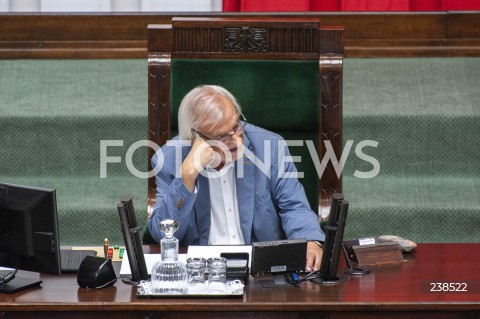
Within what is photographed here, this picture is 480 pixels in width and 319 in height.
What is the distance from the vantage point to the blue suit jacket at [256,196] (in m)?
3.07

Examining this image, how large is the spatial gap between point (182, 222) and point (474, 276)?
3.01 feet

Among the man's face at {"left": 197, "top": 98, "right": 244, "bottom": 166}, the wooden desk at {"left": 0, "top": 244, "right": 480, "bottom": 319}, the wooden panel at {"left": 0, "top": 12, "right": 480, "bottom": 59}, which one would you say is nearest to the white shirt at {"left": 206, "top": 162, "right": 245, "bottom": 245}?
the man's face at {"left": 197, "top": 98, "right": 244, "bottom": 166}

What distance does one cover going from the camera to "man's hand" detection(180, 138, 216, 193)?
2.95 metres

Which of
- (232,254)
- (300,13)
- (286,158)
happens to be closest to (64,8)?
(300,13)

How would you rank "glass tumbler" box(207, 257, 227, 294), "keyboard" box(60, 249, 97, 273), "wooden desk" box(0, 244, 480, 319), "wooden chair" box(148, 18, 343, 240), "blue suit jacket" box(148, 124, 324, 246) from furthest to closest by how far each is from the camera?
"wooden chair" box(148, 18, 343, 240) → "blue suit jacket" box(148, 124, 324, 246) → "keyboard" box(60, 249, 97, 273) → "glass tumbler" box(207, 257, 227, 294) → "wooden desk" box(0, 244, 480, 319)

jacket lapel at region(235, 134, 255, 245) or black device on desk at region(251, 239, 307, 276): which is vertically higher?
jacket lapel at region(235, 134, 255, 245)

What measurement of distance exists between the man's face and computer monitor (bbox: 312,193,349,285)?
557 mm

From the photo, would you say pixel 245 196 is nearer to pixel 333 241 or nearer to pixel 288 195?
pixel 288 195

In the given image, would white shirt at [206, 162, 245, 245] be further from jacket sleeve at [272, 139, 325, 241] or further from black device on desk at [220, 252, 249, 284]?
black device on desk at [220, 252, 249, 284]

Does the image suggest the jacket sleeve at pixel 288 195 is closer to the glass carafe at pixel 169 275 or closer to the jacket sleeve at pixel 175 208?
the jacket sleeve at pixel 175 208

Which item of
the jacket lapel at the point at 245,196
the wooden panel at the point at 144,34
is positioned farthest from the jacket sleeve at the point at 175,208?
the wooden panel at the point at 144,34

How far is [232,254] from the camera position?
8.57 feet

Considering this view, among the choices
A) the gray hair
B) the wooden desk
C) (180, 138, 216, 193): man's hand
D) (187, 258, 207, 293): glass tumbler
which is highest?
the gray hair

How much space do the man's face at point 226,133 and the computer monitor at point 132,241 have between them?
527 millimetres
